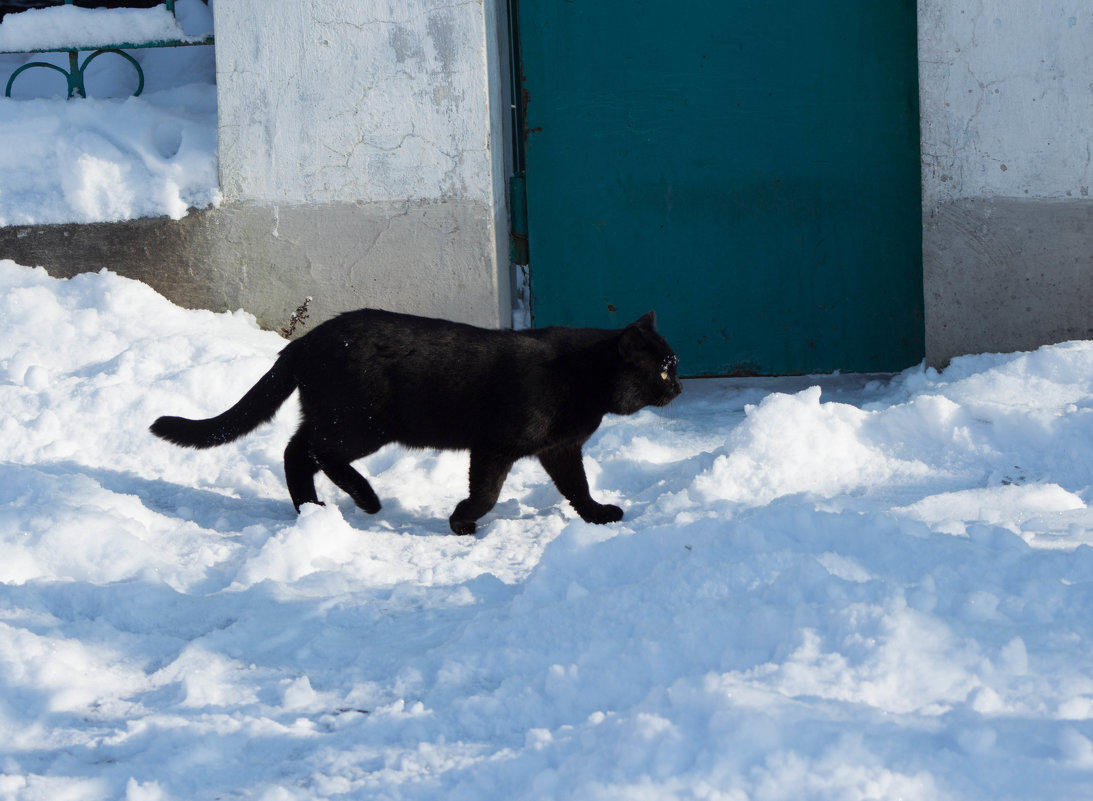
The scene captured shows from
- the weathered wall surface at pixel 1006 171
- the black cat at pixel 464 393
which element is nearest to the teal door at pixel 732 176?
the weathered wall surface at pixel 1006 171

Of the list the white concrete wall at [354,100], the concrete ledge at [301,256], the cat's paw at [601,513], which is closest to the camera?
the cat's paw at [601,513]

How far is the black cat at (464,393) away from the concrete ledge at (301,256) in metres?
1.46

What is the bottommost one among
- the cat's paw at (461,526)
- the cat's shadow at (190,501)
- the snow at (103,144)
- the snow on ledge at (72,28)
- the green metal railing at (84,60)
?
the cat's paw at (461,526)

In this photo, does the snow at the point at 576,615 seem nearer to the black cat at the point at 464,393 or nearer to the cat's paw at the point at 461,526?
the cat's paw at the point at 461,526

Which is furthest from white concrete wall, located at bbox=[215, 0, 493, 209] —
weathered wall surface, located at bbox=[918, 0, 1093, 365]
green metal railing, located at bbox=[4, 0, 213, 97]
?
weathered wall surface, located at bbox=[918, 0, 1093, 365]

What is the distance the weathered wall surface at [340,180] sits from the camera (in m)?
5.06

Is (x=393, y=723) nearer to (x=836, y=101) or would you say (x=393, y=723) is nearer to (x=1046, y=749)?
(x=1046, y=749)

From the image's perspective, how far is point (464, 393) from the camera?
11.8 feet

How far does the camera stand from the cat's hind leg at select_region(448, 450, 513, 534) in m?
3.59

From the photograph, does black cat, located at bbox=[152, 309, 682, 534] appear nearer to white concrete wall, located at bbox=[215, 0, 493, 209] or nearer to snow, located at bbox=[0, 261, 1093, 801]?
snow, located at bbox=[0, 261, 1093, 801]

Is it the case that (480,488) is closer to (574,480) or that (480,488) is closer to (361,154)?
(574,480)

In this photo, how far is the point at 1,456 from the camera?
159 inches

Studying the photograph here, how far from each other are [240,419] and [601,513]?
1.29 meters

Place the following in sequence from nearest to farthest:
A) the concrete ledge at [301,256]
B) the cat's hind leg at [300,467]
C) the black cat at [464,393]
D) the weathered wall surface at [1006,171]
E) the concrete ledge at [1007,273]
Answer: the black cat at [464,393]
the cat's hind leg at [300,467]
the weathered wall surface at [1006,171]
the concrete ledge at [1007,273]
the concrete ledge at [301,256]
